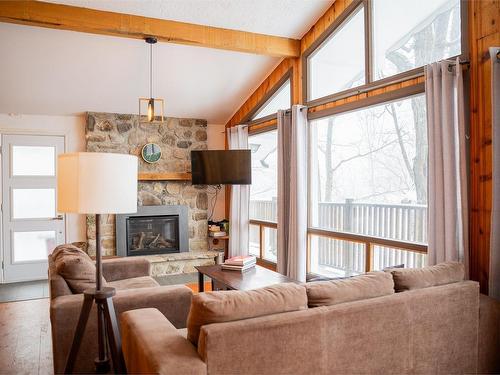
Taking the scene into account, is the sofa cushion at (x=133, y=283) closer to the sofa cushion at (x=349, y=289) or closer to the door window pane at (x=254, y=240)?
the sofa cushion at (x=349, y=289)

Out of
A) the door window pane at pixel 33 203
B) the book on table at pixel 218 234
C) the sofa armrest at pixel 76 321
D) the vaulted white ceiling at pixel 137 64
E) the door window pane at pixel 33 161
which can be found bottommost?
the sofa armrest at pixel 76 321

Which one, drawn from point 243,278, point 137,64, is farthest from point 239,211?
point 243,278

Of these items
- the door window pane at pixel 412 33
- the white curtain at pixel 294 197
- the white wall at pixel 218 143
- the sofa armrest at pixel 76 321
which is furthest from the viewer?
the white wall at pixel 218 143

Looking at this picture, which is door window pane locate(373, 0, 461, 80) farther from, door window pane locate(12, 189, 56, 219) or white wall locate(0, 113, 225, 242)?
door window pane locate(12, 189, 56, 219)

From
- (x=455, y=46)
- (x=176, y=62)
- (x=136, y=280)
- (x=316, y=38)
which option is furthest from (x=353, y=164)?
(x=136, y=280)

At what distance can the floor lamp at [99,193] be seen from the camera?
2.16 m

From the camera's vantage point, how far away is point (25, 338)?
11.8 feet

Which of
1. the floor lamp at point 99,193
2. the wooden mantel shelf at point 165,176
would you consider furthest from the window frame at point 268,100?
the floor lamp at point 99,193

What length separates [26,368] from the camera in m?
3.00

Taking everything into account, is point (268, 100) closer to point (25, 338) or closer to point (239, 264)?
point (239, 264)

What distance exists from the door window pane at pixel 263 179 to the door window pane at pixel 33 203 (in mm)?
3010

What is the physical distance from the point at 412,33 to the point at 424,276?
7.86 feet

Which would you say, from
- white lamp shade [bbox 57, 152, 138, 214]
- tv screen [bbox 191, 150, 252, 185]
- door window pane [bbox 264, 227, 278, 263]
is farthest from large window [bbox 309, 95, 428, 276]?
white lamp shade [bbox 57, 152, 138, 214]

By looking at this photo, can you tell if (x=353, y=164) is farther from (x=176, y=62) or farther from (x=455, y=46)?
(x=176, y=62)
